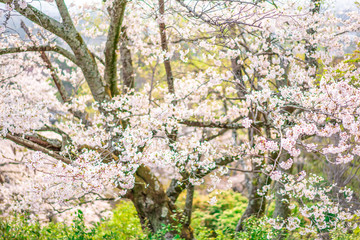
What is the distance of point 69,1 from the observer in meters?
6.29

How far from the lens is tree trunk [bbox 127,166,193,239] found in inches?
191

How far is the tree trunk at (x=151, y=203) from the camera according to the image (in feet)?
15.9

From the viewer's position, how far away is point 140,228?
20.1ft

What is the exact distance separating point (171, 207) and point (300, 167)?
7177mm

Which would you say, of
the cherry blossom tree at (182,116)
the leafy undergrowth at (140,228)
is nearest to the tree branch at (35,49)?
the cherry blossom tree at (182,116)

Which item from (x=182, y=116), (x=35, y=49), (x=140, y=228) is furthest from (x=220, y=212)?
(x=35, y=49)

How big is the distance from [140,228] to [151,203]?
1565 mm

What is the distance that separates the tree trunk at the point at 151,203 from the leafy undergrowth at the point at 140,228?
0.22 metres

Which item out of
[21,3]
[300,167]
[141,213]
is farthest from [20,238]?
[300,167]

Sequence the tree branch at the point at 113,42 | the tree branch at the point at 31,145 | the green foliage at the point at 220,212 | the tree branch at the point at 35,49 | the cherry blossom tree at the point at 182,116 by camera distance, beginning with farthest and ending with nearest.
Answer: the green foliage at the point at 220,212, the tree branch at the point at 113,42, the tree branch at the point at 35,49, the tree branch at the point at 31,145, the cherry blossom tree at the point at 182,116

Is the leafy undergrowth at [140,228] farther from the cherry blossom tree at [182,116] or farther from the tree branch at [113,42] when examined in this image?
the tree branch at [113,42]

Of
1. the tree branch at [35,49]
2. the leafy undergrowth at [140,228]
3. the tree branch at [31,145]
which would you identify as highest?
the tree branch at [35,49]

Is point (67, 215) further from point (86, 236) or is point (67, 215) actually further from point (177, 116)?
point (177, 116)

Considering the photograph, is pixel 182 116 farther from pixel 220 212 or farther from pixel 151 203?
→ pixel 220 212
